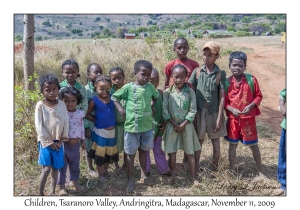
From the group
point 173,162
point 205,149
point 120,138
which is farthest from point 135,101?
point 205,149

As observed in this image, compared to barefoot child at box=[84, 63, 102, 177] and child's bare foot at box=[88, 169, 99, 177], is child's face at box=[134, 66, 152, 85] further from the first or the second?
child's bare foot at box=[88, 169, 99, 177]

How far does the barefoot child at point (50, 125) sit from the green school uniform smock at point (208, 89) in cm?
160

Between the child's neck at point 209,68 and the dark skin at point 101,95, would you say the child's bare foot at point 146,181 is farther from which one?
the child's neck at point 209,68

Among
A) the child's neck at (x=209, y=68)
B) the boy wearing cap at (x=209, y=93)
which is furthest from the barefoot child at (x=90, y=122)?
the child's neck at (x=209, y=68)

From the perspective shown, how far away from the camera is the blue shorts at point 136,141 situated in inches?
133

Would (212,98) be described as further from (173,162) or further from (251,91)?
(173,162)

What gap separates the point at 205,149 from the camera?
4.67 meters

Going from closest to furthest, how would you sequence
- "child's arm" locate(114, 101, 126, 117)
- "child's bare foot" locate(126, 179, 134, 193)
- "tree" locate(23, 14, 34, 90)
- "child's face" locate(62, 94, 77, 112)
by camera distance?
1. "child's face" locate(62, 94, 77, 112)
2. "child's arm" locate(114, 101, 126, 117)
3. "child's bare foot" locate(126, 179, 134, 193)
4. "tree" locate(23, 14, 34, 90)

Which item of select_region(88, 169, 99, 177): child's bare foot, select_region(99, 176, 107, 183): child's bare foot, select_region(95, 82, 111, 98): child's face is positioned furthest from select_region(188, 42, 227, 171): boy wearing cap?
select_region(88, 169, 99, 177): child's bare foot

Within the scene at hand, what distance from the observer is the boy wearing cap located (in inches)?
138

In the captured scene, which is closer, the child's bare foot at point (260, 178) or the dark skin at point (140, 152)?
the dark skin at point (140, 152)

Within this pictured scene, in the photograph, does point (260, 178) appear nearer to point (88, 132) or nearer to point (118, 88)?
point (118, 88)

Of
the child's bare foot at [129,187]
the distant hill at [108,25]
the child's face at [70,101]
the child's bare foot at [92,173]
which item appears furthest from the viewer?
the distant hill at [108,25]

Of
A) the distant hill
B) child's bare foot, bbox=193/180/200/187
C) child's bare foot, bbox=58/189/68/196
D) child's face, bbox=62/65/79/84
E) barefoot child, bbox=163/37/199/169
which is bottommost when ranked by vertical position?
child's bare foot, bbox=58/189/68/196
